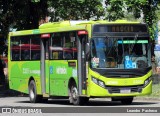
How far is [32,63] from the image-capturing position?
28344mm

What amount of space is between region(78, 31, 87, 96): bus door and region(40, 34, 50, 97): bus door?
2709 millimetres

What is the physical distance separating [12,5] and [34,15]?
1574 mm

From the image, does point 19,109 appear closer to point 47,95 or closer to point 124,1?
point 47,95

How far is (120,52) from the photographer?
2427 cm

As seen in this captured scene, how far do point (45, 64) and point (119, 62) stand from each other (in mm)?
4060

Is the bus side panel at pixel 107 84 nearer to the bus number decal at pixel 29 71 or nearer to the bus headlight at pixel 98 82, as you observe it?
the bus headlight at pixel 98 82

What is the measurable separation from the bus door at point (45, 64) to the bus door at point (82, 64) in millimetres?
2709

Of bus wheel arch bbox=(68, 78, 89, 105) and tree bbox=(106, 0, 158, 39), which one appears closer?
bus wheel arch bbox=(68, 78, 89, 105)

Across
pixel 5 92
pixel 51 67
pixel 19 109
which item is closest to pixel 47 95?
pixel 51 67

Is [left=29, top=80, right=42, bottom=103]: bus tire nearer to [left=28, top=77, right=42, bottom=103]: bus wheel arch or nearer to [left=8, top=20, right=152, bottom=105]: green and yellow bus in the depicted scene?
[left=28, top=77, right=42, bottom=103]: bus wheel arch

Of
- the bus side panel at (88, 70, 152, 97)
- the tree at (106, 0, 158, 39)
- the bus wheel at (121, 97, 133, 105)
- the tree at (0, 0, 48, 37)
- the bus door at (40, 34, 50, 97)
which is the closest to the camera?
the bus side panel at (88, 70, 152, 97)

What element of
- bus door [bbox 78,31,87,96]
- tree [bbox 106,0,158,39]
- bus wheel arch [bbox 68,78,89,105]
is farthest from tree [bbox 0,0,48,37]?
bus door [bbox 78,31,87,96]

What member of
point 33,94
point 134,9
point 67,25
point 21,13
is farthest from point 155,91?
point 21,13

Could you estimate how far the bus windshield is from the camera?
24047 mm
